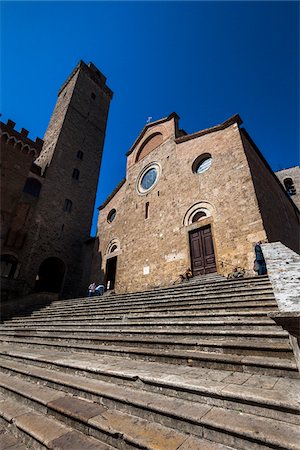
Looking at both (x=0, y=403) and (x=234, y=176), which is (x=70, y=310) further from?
(x=234, y=176)

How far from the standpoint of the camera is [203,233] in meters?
10.8

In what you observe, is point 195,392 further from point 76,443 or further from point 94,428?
point 76,443

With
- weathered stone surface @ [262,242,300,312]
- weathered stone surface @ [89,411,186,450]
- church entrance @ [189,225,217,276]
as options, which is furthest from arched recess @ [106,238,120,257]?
weathered stone surface @ [89,411,186,450]

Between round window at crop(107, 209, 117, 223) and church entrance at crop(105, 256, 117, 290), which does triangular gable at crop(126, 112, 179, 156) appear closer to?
round window at crop(107, 209, 117, 223)

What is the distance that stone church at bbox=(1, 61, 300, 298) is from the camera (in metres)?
10.3

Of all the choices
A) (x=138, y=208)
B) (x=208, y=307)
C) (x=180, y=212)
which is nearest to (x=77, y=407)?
(x=208, y=307)

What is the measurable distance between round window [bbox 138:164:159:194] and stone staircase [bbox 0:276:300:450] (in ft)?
36.5

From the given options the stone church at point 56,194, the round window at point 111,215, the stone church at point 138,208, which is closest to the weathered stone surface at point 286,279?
the stone church at point 138,208

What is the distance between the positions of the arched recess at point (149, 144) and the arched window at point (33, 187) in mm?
7830

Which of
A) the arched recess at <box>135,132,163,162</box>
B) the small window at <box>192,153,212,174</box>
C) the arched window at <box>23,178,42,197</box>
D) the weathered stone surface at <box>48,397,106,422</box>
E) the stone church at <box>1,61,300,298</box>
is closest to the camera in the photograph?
the weathered stone surface at <box>48,397,106,422</box>

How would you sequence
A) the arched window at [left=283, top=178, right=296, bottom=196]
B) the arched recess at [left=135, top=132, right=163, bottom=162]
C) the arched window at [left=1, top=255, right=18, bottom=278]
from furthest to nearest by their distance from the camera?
1. the arched window at [left=283, top=178, right=296, bottom=196]
2. the arched recess at [left=135, top=132, right=163, bottom=162]
3. the arched window at [left=1, top=255, right=18, bottom=278]

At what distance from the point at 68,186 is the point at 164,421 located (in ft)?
63.3

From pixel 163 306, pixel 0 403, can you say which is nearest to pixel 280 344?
pixel 163 306

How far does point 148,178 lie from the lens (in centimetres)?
1568
